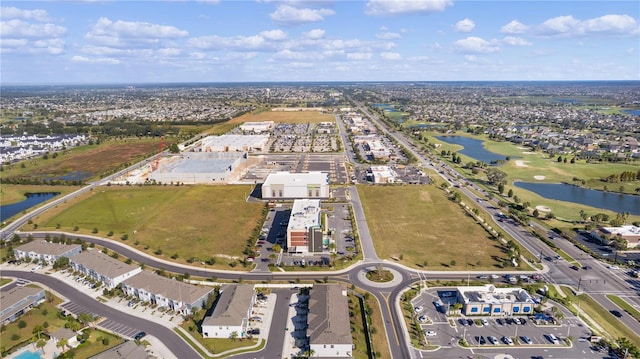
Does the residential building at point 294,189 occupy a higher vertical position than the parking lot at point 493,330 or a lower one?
higher

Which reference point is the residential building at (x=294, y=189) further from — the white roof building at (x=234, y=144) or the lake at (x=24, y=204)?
the white roof building at (x=234, y=144)

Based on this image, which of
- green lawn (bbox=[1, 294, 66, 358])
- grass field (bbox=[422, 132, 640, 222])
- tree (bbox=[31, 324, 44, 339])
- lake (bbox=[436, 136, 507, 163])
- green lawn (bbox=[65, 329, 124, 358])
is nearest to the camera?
green lawn (bbox=[65, 329, 124, 358])

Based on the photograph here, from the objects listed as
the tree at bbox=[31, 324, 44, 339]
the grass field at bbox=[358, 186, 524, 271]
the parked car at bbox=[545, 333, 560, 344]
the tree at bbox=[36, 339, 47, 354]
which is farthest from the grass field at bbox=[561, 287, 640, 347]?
the tree at bbox=[31, 324, 44, 339]

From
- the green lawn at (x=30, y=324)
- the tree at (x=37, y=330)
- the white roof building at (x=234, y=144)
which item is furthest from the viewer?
the white roof building at (x=234, y=144)

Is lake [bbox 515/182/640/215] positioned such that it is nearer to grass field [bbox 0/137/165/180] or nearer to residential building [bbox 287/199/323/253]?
residential building [bbox 287/199/323/253]

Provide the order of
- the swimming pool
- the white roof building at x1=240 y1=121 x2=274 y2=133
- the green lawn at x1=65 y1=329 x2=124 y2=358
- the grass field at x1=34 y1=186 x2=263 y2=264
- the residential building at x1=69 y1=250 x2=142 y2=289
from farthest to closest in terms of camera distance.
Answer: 1. the white roof building at x1=240 y1=121 x2=274 y2=133
2. the grass field at x1=34 y1=186 x2=263 y2=264
3. the residential building at x1=69 y1=250 x2=142 y2=289
4. the green lawn at x1=65 y1=329 x2=124 y2=358
5. the swimming pool

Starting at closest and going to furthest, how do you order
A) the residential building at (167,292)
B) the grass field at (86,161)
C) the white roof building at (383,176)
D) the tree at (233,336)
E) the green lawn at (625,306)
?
the tree at (233,336) → the green lawn at (625,306) → the residential building at (167,292) → the white roof building at (383,176) → the grass field at (86,161)

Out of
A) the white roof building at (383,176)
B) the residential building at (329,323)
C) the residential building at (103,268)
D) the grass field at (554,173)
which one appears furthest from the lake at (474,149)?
the residential building at (103,268)
